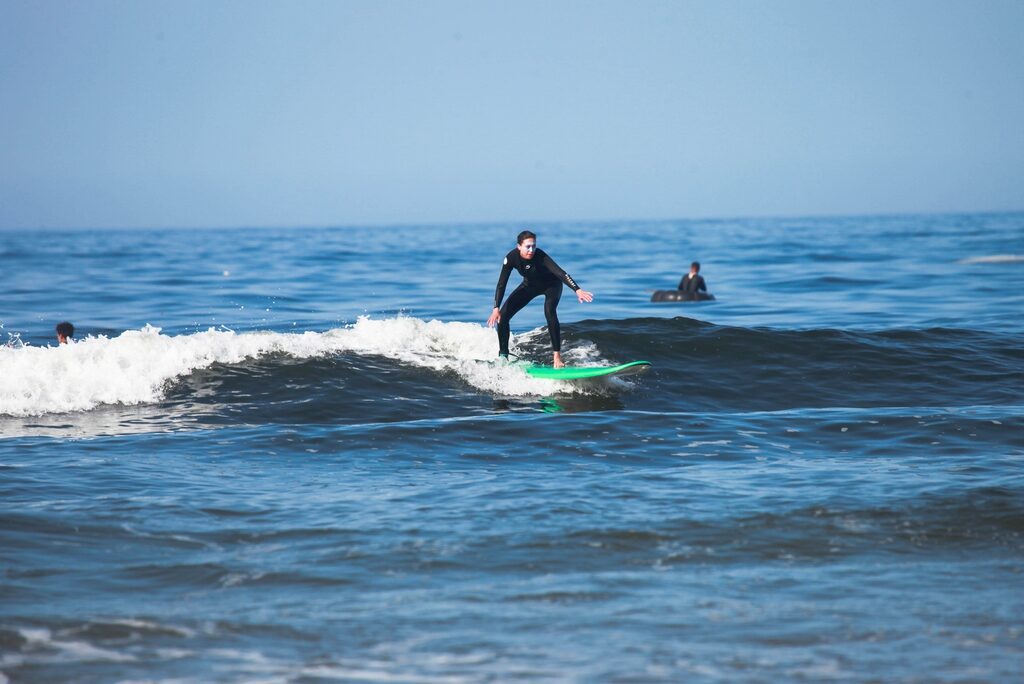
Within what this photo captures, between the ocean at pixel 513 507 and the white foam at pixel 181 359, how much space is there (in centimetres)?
6

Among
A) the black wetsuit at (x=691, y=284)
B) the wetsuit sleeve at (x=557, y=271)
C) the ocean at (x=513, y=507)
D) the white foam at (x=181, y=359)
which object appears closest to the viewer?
the ocean at (x=513, y=507)

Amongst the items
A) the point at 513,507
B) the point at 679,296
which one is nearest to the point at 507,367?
the point at 513,507

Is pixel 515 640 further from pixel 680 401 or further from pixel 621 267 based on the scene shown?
pixel 621 267

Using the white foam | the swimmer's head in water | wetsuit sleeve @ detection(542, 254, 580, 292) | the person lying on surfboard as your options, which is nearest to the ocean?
the white foam

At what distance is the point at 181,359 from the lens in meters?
14.8

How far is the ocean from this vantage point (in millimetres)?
5758

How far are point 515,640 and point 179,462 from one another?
5.42 m

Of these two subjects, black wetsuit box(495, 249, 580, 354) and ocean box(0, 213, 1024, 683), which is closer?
ocean box(0, 213, 1024, 683)

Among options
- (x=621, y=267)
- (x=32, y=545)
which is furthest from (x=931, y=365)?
(x=621, y=267)

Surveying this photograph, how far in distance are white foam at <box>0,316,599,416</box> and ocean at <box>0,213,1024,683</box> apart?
0.19 feet

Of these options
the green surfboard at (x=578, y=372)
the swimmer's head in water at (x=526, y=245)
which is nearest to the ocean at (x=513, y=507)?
the green surfboard at (x=578, y=372)

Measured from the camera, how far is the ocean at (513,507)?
5758 mm

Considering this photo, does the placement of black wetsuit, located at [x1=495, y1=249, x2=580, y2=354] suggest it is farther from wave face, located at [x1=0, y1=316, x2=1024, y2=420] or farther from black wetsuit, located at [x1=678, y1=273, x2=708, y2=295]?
black wetsuit, located at [x1=678, y1=273, x2=708, y2=295]

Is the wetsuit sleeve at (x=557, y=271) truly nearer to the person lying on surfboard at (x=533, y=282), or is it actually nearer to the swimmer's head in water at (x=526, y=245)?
the person lying on surfboard at (x=533, y=282)
